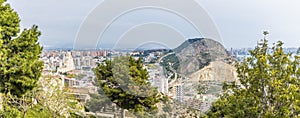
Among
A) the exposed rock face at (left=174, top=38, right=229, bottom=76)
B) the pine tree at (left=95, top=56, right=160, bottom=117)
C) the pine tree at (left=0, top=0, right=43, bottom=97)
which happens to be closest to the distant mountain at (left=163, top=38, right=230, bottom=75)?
the exposed rock face at (left=174, top=38, right=229, bottom=76)

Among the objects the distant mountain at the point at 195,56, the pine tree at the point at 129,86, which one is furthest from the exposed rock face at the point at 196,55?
the pine tree at the point at 129,86

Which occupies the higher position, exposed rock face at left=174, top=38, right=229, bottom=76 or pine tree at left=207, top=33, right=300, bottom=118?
exposed rock face at left=174, top=38, right=229, bottom=76

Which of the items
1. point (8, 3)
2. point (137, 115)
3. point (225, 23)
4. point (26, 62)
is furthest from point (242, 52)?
point (8, 3)

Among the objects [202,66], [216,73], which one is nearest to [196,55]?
[202,66]

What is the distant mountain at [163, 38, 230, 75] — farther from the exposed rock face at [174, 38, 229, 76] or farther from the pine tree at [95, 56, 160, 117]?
the pine tree at [95, 56, 160, 117]

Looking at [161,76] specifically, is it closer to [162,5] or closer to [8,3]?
[162,5]

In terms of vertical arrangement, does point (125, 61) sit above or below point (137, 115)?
above
